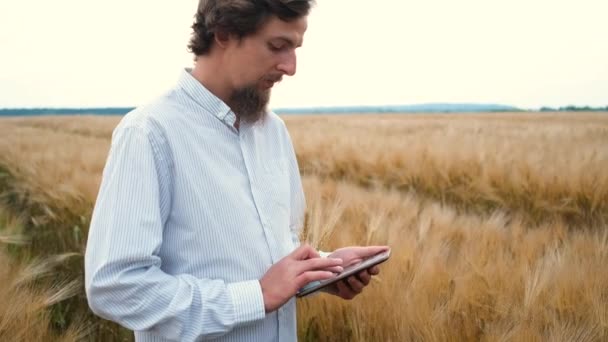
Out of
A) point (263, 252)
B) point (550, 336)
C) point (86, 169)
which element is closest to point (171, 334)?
point (263, 252)

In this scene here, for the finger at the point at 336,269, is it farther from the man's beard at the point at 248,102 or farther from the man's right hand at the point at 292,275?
the man's beard at the point at 248,102

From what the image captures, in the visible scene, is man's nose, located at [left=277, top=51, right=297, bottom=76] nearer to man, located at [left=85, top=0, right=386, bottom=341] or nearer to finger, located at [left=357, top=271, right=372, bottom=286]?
man, located at [left=85, top=0, right=386, bottom=341]

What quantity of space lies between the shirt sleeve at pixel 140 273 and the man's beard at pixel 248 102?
0.74 feet

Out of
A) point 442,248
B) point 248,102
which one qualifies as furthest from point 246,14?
point 442,248

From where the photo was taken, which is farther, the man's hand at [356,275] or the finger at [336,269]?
the man's hand at [356,275]

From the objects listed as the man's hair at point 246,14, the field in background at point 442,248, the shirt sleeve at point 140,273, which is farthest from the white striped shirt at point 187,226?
the field in background at point 442,248

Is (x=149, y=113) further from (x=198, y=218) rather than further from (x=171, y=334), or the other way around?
(x=171, y=334)

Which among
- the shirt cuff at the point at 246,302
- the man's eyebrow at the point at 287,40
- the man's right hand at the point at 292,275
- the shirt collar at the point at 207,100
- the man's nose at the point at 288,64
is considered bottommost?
the shirt cuff at the point at 246,302

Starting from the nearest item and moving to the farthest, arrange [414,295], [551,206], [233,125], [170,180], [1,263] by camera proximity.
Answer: [170,180]
[233,125]
[414,295]
[1,263]
[551,206]

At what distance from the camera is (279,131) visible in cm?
142

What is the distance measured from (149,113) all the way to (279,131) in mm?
447

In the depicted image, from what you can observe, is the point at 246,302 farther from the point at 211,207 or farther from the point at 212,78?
the point at 212,78

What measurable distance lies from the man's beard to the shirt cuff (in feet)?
1.21

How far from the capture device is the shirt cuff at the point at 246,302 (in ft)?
3.27
